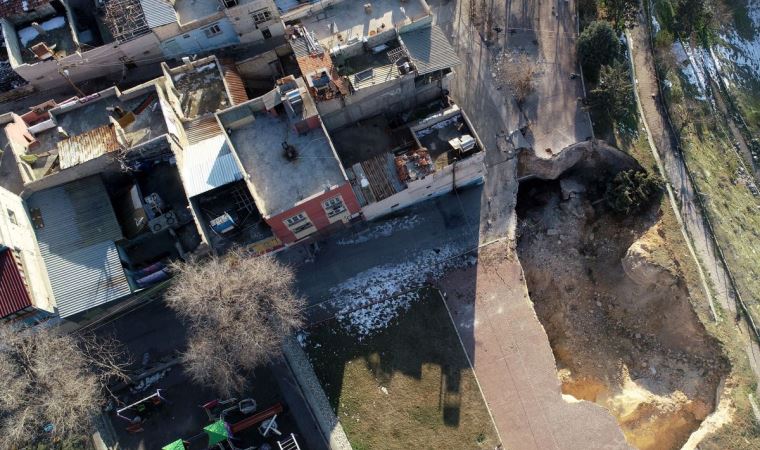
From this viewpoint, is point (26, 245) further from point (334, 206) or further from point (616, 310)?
point (616, 310)

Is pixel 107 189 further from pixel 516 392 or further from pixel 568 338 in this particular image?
pixel 568 338

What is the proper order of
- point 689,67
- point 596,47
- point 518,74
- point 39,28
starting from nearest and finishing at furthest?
1. point 39,28
2. point 596,47
3. point 518,74
4. point 689,67

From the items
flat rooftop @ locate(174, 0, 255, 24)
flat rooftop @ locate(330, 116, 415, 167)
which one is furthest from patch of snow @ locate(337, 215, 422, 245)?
flat rooftop @ locate(174, 0, 255, 24)

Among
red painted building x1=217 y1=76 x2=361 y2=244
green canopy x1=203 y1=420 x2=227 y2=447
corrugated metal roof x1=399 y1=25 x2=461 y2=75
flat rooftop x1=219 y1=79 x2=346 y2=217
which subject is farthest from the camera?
corrugated metal roof x1=399 y1=25 x2=461 y2=75

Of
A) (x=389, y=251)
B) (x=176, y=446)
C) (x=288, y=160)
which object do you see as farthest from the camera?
(x=389, y=251)

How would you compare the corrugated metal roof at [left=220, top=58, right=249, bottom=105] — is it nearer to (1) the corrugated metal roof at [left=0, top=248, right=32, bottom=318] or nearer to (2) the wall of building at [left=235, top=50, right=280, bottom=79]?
(2) the wall of building at [left=235, top=50, right=280, bottom=79]

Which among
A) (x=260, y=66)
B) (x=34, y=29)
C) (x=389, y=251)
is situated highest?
(x=34, y=29)

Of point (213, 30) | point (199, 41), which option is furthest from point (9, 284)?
point (213, 30)

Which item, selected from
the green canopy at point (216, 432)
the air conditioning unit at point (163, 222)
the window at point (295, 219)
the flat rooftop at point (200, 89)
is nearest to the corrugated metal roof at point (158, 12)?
the flat rooftop at point (200, 89)
